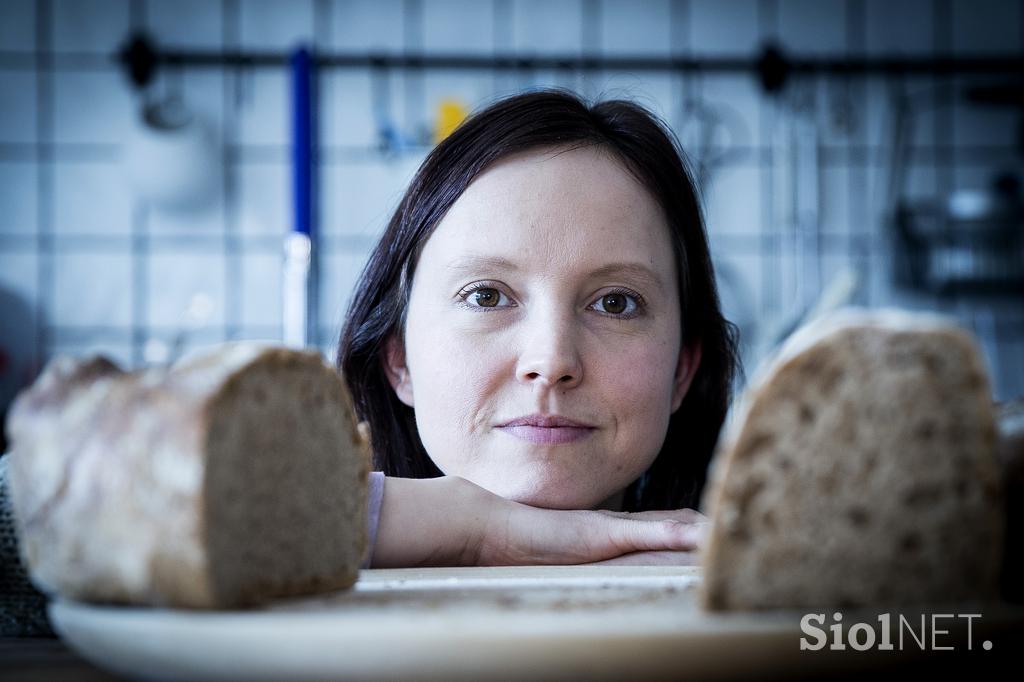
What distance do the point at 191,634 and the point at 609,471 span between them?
25.3 inches

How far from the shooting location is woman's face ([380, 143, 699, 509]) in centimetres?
94

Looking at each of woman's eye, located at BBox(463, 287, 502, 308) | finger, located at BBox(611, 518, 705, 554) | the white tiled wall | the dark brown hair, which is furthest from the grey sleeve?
the white tiled wall

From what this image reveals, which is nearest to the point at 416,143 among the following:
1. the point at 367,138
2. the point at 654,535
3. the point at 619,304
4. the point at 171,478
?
the point at 367,138

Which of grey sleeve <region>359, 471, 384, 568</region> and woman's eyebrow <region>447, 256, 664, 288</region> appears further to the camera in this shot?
woman's eyebrow <region>447, 256, 664, 288</region>

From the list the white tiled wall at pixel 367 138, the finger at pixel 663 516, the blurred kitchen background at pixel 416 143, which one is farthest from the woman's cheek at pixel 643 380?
the white tiled wall at pixel 367 138

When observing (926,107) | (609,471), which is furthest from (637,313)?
(926,107)

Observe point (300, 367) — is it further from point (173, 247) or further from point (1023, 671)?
point (173, 247)

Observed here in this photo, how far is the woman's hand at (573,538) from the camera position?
733 mm

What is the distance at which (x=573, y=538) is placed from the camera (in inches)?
29.8

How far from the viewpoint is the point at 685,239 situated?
3.70 feet

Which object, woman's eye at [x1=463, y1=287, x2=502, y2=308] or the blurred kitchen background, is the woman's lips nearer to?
woman's eye at [x1=463, y1=287, x2=502, y2=308]

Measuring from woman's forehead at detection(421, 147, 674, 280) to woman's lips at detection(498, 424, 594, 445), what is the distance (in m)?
0.15

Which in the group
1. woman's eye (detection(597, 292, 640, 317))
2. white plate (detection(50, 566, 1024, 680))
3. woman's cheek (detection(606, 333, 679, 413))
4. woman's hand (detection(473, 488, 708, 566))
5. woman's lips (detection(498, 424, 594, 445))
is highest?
woman's eye (detection(597, 292, 640, 317))

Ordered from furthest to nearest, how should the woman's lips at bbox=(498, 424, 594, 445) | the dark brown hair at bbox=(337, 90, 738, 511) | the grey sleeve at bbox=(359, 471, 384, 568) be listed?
the dark brown hair at bbox=(337, 90, 738, 511)
the woman's lips at bbox=(498, 424, 594, 445)
the grey sleeve at bbox=(359, 471, 384, 568)
